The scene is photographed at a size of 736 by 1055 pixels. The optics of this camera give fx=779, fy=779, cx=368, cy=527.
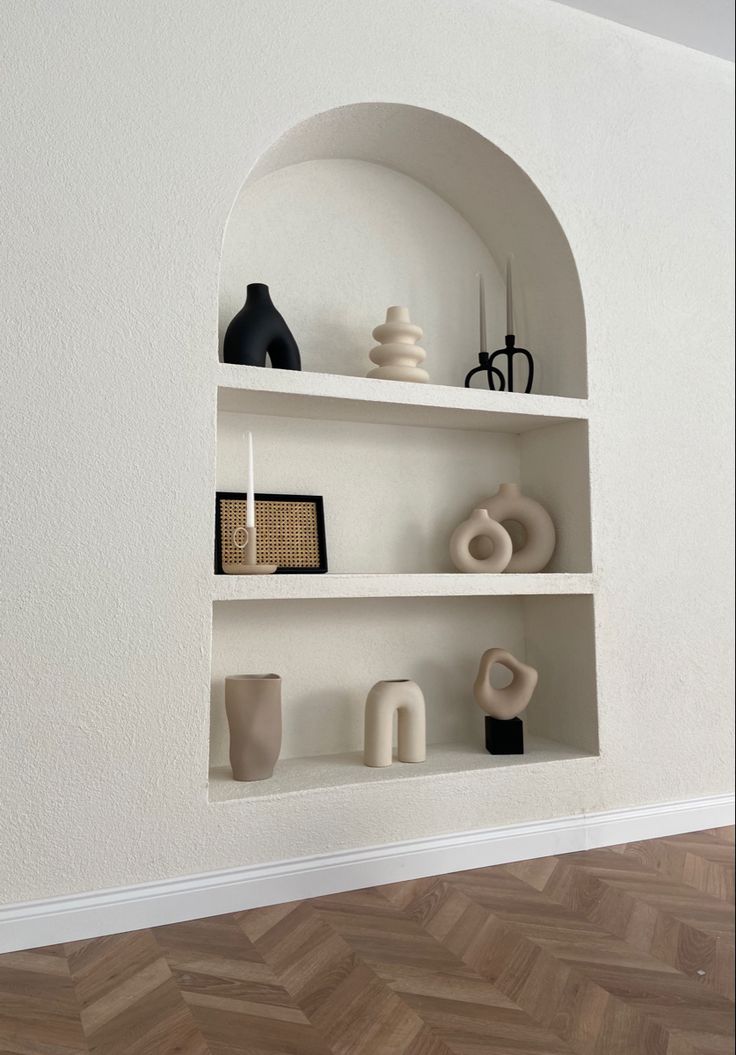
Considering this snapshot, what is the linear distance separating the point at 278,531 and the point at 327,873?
890mm

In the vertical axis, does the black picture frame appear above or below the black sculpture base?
above

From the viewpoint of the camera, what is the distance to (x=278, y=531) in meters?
2.18

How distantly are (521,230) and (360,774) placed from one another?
1678mm

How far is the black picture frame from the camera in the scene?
2.12m

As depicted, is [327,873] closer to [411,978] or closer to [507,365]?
[411,978]

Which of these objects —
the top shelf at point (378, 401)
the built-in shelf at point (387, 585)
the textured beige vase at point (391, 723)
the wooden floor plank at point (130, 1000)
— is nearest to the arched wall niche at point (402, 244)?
the top shelf at point (378, 401)

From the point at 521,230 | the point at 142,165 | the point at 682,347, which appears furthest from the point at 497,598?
the point at 142,165

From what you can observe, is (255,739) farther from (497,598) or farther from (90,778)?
(497,598)

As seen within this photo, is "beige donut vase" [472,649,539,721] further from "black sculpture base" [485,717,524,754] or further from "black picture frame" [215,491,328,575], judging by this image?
"black picture frame" [215,491,328,575]

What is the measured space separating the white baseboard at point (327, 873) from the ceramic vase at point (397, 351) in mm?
1241

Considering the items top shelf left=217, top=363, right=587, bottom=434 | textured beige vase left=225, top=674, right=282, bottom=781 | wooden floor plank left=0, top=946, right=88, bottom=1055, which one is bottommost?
wooden floor plank left=0, top=946, right=88, bottom=1055

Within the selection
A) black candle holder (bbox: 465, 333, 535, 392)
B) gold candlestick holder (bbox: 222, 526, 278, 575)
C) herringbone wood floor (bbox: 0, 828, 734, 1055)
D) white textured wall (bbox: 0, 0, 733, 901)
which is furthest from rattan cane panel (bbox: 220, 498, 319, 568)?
herringbone wood floor (bbox: 0, 828, 734, 1055)

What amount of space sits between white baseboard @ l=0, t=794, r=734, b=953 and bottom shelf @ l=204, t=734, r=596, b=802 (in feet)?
0.53

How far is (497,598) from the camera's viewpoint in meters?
2.54
